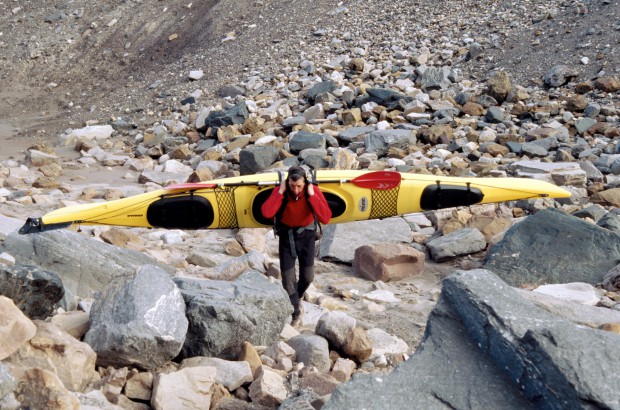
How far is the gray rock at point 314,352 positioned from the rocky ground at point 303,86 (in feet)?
6.19

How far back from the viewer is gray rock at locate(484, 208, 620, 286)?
7266 millimetres

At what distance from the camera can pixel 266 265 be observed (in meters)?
7.28

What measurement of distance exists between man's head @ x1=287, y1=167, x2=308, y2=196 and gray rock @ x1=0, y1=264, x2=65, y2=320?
1.76 m

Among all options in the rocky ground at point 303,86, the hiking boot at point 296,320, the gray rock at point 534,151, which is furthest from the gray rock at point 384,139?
the hiking boot at point 296,320

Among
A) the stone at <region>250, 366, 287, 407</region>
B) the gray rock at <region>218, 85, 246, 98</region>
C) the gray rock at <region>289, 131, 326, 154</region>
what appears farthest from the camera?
the gray rock at <region>218, 85, 246, 98</region>

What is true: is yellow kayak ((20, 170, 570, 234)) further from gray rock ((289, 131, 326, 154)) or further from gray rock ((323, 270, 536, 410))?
gray rock ((323, 270, 536, 410))

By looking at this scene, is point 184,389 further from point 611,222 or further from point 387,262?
point 611,222

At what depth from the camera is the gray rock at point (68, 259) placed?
586 cm

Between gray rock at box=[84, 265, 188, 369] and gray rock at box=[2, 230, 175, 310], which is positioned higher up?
gray rock at box=[84, 265, 188, 369]

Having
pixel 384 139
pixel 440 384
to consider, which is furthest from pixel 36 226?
pixel 384 139

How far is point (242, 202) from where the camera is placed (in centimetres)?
830

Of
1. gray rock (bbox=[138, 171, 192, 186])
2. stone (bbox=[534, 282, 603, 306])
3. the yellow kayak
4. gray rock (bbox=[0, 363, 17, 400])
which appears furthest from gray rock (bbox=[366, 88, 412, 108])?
gray rock (bbox=[0, 363, 17, 400])

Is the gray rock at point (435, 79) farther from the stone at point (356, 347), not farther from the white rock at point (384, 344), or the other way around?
the stone at point (356, 347)

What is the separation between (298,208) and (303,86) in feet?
33.9
